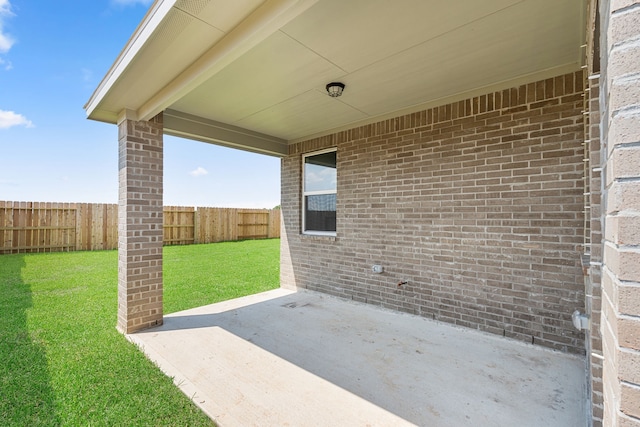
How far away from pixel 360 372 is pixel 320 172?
3.69m

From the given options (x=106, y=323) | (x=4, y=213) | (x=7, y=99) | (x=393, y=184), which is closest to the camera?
(x=106, y=323)

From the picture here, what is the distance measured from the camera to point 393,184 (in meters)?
4.46

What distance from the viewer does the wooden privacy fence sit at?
9.54 m

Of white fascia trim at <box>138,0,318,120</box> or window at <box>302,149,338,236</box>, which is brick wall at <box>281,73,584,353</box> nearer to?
window at <box>302,149,338,236</box>

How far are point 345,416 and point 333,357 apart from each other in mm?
870

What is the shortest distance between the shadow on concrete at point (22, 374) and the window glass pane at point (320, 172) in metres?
4.28

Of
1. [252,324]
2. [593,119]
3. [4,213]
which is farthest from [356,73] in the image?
[4,213]

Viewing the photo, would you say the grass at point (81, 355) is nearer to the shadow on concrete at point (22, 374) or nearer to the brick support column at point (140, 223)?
the shadow on concrete at point (22, 374)

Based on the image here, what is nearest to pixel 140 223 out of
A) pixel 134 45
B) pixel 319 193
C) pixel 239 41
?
pixel 134 45

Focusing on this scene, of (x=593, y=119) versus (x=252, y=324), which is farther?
(x=252, y=324)

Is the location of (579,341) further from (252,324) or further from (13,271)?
(13,271)

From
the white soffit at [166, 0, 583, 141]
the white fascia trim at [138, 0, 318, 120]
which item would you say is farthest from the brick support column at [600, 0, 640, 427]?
the white soffit at [166, 0, 583, 141]

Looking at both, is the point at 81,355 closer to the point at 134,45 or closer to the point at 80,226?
the point at 134,45

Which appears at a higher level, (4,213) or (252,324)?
(4,213)
